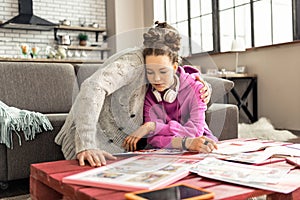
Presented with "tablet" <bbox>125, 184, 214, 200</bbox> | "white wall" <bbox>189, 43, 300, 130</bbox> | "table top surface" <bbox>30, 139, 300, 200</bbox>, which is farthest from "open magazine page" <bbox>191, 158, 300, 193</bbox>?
"white wall" <bbox>189, 43, 300, 130</bbox>

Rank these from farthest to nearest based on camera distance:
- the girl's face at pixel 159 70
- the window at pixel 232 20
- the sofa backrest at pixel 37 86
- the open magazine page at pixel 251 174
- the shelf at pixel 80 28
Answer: the shelf at pixel 80 28 < the window at pixel 232 20 < the sofa backrest at pixel 37 86 < the girl's face at pixel 159 70 < the open magazine page at pixel 251 174

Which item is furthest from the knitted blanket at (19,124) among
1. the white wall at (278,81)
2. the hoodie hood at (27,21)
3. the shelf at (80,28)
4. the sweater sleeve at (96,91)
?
the shelf at (80,28)

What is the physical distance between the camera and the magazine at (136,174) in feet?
2.75

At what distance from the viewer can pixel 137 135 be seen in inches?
54.5

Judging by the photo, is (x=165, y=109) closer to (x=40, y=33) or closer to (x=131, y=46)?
(x=131, y=46)

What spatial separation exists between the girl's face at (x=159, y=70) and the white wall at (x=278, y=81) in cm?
300

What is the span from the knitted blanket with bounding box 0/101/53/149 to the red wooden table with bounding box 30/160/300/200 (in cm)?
85

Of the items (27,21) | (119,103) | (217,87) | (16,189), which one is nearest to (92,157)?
(119,103)

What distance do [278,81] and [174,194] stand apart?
3731 mm

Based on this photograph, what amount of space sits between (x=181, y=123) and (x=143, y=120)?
0.16 metres

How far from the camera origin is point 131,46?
152cm

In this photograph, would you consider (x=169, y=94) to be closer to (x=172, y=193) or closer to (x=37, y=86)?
(x=172, y=193)

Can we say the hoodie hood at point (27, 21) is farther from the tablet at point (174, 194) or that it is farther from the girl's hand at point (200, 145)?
the tablet at point (174, 194)

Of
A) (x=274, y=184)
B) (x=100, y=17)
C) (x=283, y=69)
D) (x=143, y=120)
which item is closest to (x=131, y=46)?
(x=143, y=120)
